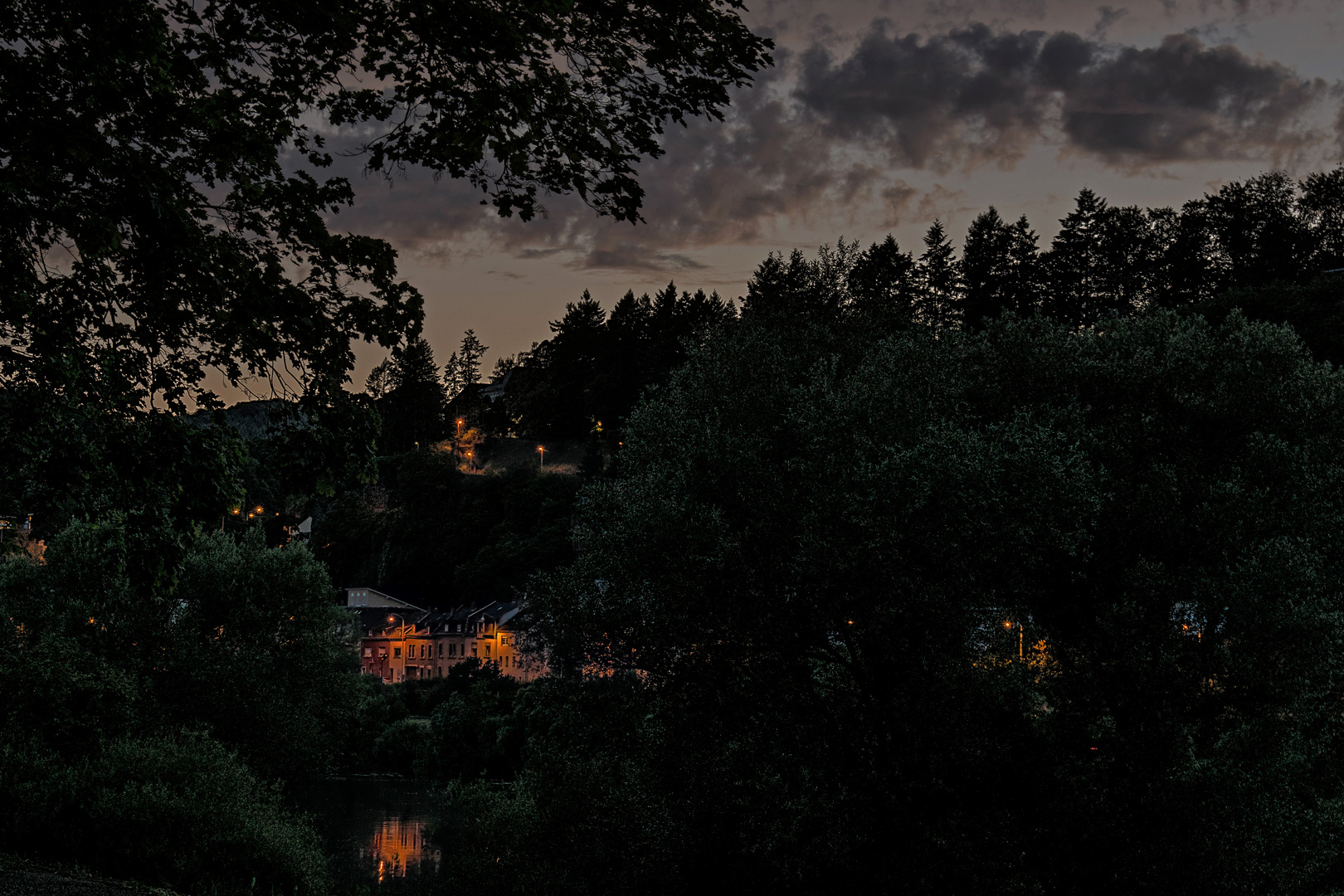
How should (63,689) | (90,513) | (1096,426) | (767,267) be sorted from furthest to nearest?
(767,267), (63,689), (1096,426), (90,513)

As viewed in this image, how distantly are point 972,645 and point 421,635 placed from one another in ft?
321

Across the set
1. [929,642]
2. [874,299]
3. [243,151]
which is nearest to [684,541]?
[929,642]

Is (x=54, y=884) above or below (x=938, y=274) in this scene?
below

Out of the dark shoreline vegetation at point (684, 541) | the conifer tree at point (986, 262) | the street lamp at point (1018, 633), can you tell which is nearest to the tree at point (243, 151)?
the dark shoreline vegetation at point (684, 541)

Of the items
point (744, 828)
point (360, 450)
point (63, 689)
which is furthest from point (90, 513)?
point (63, 689)

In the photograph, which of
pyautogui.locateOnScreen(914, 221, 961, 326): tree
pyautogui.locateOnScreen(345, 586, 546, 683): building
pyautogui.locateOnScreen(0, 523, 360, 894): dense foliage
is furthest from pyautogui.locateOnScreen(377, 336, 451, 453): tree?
pyautogui.locateOnScreen(0, 523, 360, 894): dense foliage

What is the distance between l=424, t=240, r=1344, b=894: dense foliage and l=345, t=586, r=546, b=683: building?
85.0 m

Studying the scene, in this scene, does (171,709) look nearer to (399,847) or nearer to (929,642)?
(399,847)

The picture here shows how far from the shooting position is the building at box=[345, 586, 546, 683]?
4122 inches

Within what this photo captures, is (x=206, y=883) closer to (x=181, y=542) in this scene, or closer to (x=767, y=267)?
(x=181, y=542)

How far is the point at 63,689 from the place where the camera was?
28.3 m

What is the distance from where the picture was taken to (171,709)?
3375 centimetres

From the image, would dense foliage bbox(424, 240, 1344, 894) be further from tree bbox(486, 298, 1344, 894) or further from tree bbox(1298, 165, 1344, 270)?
tree bbox(1298, 165, 1344, 270)

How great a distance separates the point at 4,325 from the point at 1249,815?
63.0 ft
